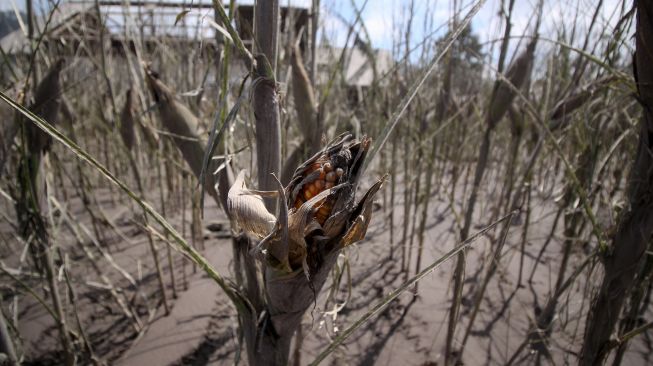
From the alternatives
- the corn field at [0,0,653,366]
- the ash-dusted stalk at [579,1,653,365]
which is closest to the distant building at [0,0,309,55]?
the corn field at [0,0,653,366]

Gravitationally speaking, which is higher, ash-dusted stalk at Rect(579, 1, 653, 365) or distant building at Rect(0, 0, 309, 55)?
distant building at Rect(0, 0, 309, 55)

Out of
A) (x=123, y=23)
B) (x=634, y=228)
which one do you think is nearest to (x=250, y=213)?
(x=634, y=228)

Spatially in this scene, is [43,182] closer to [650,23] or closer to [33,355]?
[33,355]

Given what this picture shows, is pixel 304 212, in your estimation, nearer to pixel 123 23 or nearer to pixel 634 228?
pixel 634 228

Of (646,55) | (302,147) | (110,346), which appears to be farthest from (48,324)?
(646,55)

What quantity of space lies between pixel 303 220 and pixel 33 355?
133cm

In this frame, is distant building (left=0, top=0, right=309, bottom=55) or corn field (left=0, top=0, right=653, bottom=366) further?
distant building (left=0, top=0, right=309, bottom=55)

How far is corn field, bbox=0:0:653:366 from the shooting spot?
40 centimetres

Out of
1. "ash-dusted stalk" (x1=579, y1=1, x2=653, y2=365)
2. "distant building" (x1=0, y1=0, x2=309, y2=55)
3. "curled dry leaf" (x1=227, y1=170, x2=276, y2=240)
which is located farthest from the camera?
"distant building" (x1=0, y1=0, x2=309, y2=55)

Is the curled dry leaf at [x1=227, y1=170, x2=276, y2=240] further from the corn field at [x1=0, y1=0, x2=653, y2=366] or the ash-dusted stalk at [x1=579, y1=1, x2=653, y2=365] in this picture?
the ash-dusted stalk at [x1=579, y1=1, x2=653, y2=365]

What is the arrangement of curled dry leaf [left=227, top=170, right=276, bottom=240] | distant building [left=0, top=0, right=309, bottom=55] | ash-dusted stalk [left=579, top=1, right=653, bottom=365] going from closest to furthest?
1. curled dry leaf [left=227, top=170, right=276, bottom=240]
2. ash-dusted stalk [left=579, top=1, right=653, bottom=365]
3. distant building [left=0, top=0, right=309, bottom=55]

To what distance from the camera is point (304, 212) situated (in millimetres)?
322

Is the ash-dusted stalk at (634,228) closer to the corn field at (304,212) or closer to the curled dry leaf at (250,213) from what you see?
the corn field at (304,212)

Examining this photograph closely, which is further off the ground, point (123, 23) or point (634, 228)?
point (123, 23)
